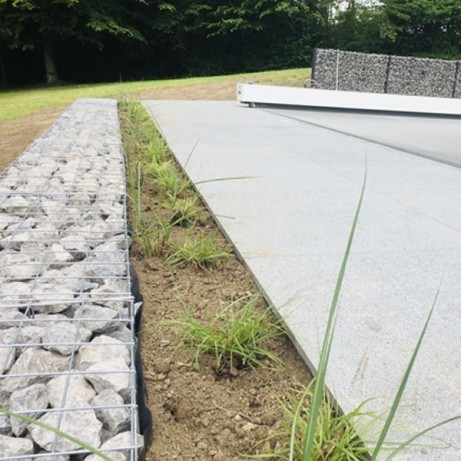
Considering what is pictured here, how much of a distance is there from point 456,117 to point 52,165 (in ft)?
31.3

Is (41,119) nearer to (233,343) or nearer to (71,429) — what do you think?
(233,343)

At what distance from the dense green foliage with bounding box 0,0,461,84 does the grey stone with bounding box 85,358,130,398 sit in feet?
62.5

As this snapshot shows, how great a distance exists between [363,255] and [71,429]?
4.98ft

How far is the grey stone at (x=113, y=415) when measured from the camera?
3.53ft

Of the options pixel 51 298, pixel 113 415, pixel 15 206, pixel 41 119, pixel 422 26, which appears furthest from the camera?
pixel 422 26

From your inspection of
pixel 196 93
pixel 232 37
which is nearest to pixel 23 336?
pixel 196 93

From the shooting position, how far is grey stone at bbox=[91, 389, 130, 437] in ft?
3.53

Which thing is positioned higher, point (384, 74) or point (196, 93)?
point (384, 74)

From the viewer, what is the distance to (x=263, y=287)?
1827 mm

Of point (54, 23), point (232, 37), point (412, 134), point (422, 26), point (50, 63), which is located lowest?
point (412, 134)

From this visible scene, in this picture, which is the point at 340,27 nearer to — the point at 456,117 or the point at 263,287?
the point at 456,117

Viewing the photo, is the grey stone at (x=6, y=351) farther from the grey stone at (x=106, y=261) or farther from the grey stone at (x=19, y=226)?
the grey stone at (x=19, y=226)

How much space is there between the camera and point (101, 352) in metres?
1.32

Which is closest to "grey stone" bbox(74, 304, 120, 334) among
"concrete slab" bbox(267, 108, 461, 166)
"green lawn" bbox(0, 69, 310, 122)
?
"concrete slab" bbox(267, 108, 461, 166)
